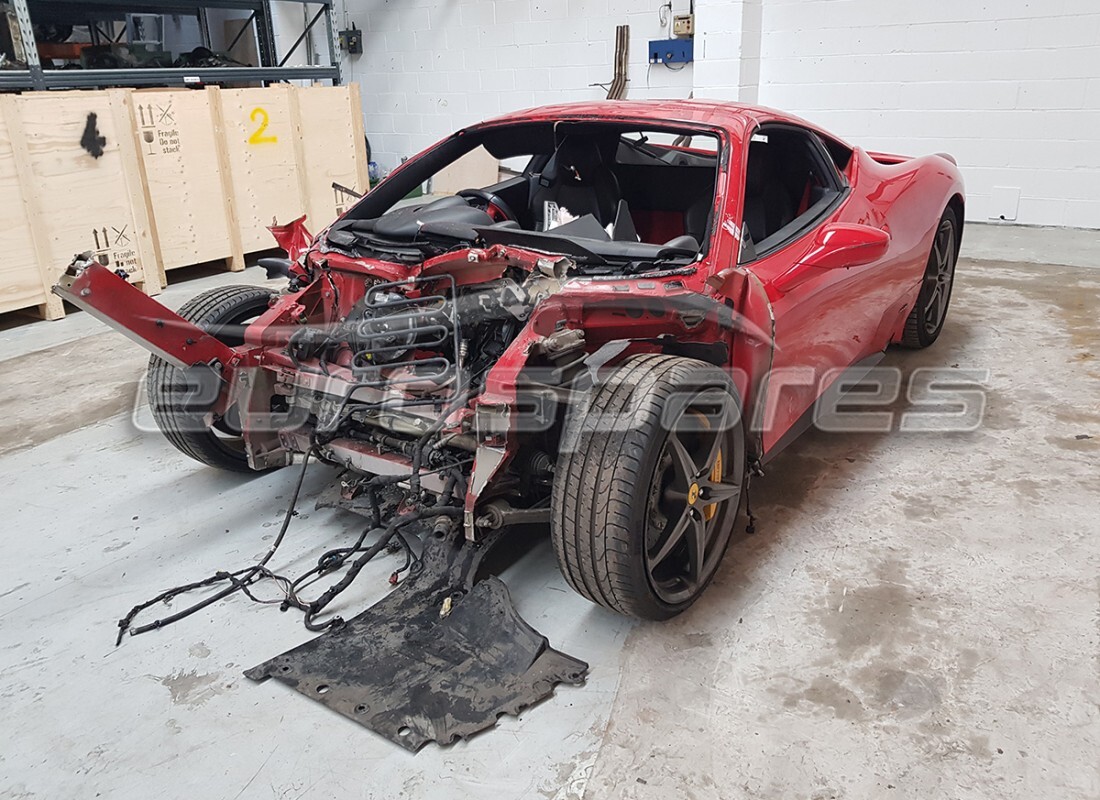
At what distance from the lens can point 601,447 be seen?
6.67 feet

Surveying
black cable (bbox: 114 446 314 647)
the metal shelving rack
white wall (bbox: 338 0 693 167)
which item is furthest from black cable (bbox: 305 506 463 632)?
white wall (bbox: 338 0 693 167)

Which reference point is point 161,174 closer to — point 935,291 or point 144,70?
point 144,70

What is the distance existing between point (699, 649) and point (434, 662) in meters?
0.69

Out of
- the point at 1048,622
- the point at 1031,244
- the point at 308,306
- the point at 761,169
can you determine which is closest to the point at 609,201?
the point at 761,169

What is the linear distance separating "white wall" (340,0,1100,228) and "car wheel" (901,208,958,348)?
3458 millimetres

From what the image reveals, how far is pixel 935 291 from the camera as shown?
13.8 ft

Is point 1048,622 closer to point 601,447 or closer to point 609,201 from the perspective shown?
point 601,447

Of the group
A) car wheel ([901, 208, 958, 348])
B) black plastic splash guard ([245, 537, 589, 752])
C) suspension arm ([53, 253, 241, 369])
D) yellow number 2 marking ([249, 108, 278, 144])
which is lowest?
black plastic splash guard ([245, 537, 589, 752])

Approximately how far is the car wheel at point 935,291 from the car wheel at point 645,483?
7.53 ft

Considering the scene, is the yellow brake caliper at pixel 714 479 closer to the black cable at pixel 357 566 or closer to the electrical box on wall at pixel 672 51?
the black cable at pixel 357 566

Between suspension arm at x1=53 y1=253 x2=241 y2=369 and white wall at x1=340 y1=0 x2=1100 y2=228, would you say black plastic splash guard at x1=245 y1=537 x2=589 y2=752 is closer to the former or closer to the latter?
suspension arm at x1=53 y1=253 x2=241 y2=369

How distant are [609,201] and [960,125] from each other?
5.35m

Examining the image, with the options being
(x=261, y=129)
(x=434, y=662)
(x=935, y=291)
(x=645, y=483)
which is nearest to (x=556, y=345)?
(x=645, y=483)

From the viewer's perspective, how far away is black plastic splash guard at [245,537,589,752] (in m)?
1.92
